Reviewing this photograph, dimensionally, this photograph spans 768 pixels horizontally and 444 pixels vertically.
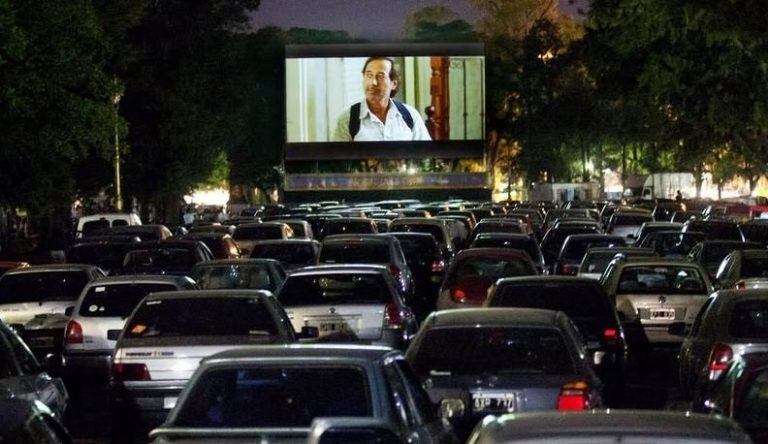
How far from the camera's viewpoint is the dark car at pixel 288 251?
2892cm

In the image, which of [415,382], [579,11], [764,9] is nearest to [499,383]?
[415,382]

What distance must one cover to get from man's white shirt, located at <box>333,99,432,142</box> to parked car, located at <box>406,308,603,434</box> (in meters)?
80.2

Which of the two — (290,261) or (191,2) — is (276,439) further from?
(191,2)

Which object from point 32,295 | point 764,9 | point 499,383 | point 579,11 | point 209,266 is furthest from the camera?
point 579,11

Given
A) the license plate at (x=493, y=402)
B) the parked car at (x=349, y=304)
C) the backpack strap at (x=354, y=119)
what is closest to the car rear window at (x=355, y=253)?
the parked car at (x=349, y=304)

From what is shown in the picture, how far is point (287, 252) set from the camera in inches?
1152

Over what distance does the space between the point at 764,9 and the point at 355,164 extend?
75.4 m

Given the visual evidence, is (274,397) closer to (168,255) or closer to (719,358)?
(719,358)

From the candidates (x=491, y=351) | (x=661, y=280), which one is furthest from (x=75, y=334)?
(x=661, y=280)

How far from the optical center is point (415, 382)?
9414mm

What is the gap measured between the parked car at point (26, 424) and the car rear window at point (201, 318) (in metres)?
5.44

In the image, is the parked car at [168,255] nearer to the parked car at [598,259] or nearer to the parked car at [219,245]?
the parked car at [219,245]

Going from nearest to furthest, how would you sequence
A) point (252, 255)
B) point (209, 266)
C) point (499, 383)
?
1. point (499, 383)
2. point (209, 266)
3. point (252, 255)

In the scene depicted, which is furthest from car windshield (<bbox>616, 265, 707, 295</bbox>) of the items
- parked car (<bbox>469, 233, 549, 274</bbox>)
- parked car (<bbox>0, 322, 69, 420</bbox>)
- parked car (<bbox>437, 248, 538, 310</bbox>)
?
parked car (<bbox>0, 322, 69, 420</bbox>)
